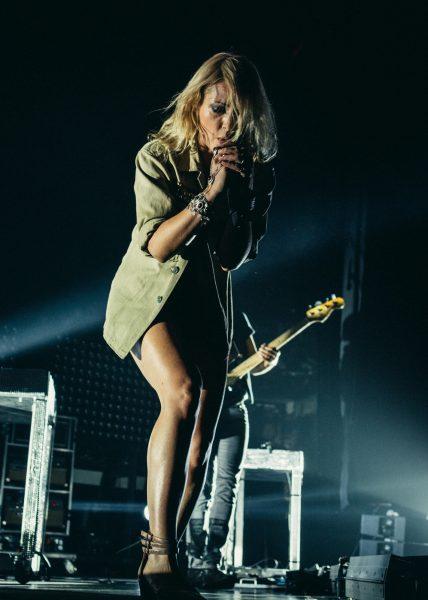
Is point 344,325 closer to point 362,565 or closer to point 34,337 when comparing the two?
point 34,337

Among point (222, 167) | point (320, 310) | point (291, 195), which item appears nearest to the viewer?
point (222, 167)

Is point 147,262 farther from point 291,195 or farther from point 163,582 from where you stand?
point 291,195

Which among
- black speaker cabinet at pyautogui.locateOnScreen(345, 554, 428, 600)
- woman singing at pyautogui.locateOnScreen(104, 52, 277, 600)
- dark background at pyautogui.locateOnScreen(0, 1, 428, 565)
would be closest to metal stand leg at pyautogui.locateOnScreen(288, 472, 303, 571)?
dark background at pyautogui.locateOnScreen(0, 1, 428, 565)

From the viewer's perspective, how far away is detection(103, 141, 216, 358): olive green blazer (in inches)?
80.4

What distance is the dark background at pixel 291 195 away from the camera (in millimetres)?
6969

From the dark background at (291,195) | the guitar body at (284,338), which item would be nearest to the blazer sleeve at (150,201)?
the guitar body at (284,338)

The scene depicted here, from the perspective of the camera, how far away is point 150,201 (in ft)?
6.74

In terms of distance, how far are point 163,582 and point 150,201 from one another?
1056mm

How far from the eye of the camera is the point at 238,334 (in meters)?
5.68

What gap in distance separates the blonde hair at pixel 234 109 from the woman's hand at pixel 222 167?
0.53ft

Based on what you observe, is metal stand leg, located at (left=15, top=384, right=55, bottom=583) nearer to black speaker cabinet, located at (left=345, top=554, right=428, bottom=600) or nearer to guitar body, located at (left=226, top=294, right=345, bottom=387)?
guitar body, located at (left=226, top=294, right=345, bottom=387)

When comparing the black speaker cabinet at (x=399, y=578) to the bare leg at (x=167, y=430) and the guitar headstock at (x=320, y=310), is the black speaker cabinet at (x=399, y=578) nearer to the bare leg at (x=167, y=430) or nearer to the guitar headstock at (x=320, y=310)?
the bare leg at (x=167, y=430)

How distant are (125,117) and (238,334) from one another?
3299 mm

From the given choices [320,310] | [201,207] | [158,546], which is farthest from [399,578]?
[320,310]
